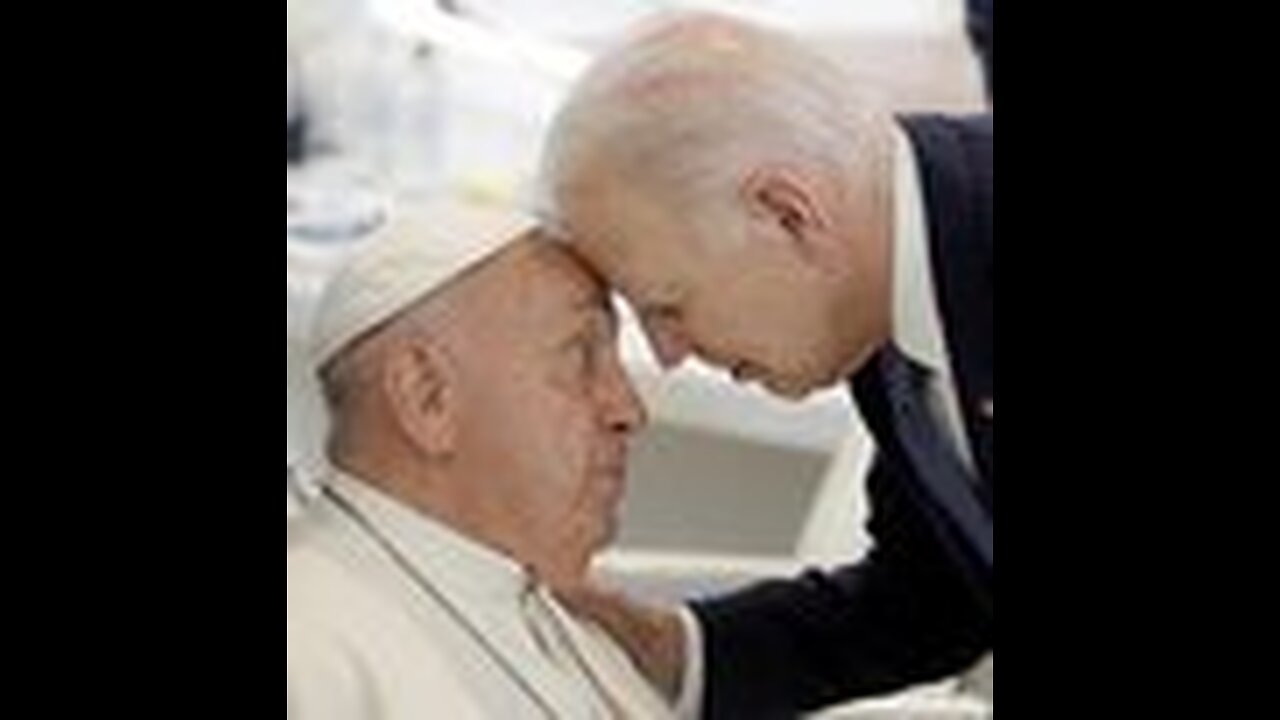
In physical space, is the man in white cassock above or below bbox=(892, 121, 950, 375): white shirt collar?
below

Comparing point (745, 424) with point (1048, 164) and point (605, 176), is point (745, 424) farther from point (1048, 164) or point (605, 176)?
point (1048, 164)

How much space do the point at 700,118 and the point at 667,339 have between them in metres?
0.18

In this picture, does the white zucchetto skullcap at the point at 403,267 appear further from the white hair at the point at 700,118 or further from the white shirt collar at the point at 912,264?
the white shirt collar at the point at 912,264

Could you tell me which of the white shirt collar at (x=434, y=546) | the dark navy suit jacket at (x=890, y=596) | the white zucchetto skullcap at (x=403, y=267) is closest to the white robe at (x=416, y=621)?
the white shirt collar at (x=434, y=546)

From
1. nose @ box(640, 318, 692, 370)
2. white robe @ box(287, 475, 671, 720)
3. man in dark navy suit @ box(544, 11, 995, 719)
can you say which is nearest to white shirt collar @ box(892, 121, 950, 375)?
man in dark navy suit @ box(544, 11, 995, 719)

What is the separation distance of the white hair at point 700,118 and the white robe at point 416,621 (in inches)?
9.2

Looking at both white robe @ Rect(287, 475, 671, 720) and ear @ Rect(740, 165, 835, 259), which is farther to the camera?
ear @ Rect(740, 165, 835, 259)

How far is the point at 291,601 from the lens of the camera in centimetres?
135

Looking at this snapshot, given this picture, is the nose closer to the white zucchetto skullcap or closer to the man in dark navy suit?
the man in dark navy suit

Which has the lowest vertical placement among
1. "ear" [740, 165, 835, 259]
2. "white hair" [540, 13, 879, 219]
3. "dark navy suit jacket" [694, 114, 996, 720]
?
"dark navy suit jacket" [694, 114, 996, 720]

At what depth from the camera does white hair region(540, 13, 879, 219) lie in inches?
57.4

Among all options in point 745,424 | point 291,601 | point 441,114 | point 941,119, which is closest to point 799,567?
point 745,424
